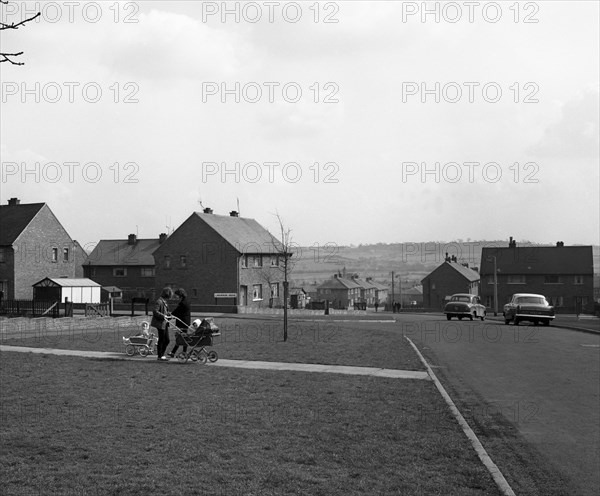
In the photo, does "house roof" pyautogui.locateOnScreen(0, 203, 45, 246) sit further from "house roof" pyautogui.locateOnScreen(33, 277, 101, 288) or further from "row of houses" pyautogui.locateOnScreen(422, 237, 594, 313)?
"row of houses" pyautogui.locateOnScreen(422, 237, 594, 313)

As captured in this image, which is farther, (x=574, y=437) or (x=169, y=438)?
(x=574, y=437)

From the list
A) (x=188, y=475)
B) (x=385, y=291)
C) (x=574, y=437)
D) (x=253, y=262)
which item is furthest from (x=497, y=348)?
(x=385, y=291)

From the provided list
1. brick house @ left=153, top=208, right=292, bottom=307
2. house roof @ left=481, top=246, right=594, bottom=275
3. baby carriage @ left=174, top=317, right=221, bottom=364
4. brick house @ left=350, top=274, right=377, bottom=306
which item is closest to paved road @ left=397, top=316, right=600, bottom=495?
baby carriage @ left=174, top=317, right=221, bottom=364

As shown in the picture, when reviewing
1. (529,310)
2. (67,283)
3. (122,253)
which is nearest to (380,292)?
(122,253)

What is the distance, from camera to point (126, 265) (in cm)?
7419

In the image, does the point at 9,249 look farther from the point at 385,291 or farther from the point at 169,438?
the point at 385,291

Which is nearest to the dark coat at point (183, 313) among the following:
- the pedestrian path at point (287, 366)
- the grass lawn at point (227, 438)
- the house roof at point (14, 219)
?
the pedestrian path at point (287, 366)

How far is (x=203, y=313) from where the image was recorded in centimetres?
5169

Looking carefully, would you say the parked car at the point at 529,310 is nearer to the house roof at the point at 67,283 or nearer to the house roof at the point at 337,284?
the house roof at the point at 67,283

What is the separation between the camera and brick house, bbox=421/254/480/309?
98375 mm

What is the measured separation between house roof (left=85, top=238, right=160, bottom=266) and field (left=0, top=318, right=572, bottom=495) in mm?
58222

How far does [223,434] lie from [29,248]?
50390 mm

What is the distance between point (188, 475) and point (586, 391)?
1019 cm

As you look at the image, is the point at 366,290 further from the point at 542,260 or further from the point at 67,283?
the point at 67,283
